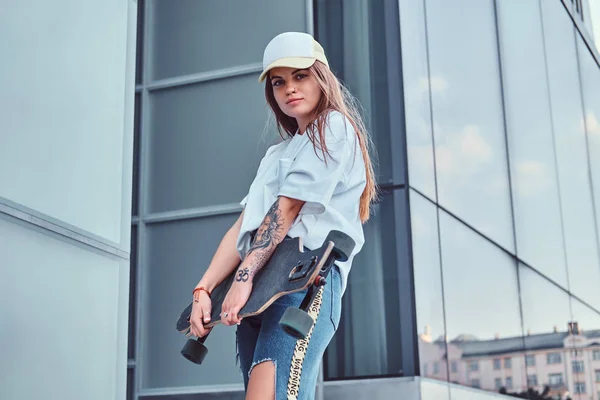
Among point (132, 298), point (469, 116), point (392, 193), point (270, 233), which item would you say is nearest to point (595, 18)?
point (469, 116)

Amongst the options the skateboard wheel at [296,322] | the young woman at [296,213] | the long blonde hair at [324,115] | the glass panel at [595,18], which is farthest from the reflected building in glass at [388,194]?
the glass panel at [595,18]

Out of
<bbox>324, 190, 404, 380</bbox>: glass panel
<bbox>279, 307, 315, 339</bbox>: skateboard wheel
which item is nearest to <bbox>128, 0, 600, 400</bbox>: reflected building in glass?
<bbox>324, 190, 404, 380</bbox>: glass panel

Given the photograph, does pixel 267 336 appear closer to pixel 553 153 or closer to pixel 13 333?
pixel 13 333

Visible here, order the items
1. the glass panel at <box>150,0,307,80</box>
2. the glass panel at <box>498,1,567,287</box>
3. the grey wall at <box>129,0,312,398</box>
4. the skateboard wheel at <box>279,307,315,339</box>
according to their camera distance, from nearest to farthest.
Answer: the skateboard wheel at <box>279,307,315,339</box>
the grey wall at <box>129,0,312,398</box>
the glass panel at <box>150,0,307,80</box>
the glass panel at <box>498,1,567,287</box>

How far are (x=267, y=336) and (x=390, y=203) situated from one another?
3.59 meters

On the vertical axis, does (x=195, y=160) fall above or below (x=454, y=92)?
below

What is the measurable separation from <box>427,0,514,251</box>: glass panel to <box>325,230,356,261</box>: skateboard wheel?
4170mm

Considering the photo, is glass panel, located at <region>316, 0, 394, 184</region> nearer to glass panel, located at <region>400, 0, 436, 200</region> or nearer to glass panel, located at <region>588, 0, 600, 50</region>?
glass panel, located at <region>400, 0, 436, 200</region>

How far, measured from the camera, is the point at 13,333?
2.62 m

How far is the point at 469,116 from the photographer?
23.1ft

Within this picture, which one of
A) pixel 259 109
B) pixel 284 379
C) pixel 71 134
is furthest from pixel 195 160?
pixel 284 379

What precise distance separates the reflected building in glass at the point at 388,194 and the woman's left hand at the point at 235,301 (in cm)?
335

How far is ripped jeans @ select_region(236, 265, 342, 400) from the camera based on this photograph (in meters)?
2.22

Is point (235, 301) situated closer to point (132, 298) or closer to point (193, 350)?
point (193, 350)
